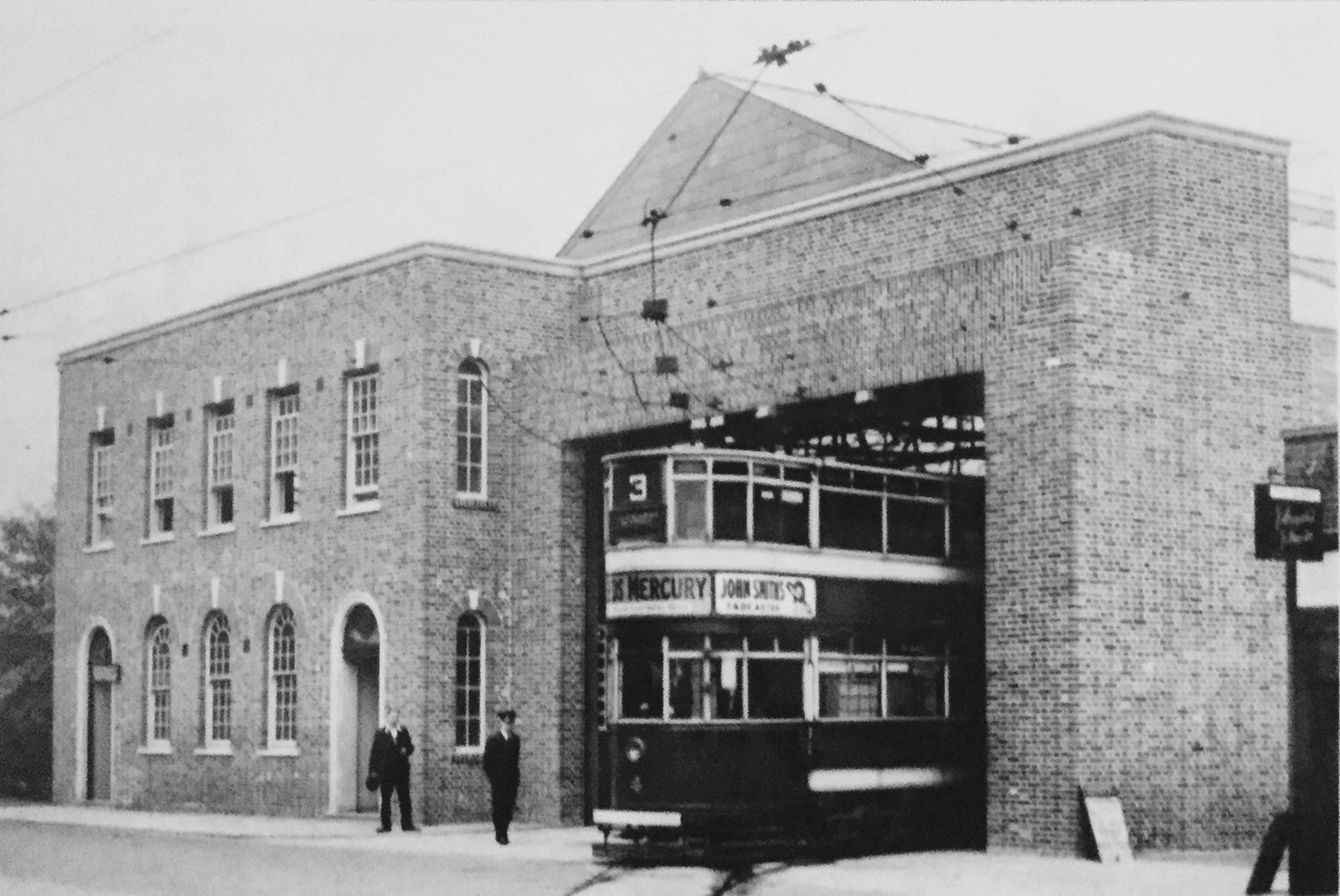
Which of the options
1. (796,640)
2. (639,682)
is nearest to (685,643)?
(639,682)

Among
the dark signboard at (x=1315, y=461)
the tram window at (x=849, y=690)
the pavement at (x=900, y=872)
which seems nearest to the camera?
the pavement at (x=900, y=872)

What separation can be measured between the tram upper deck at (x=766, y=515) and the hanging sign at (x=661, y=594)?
112 mm

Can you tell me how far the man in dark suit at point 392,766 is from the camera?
925 inches

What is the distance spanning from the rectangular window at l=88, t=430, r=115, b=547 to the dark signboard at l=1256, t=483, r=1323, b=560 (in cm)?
1993

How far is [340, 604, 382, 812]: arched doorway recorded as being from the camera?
26.1 m

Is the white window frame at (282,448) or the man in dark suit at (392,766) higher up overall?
the white window frame at (282,448)

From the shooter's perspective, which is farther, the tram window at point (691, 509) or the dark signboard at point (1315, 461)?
the tram window at point (691, 509)

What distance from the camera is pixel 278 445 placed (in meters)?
27.9

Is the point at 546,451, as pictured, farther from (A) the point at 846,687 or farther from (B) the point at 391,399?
(A) the point at 846,687

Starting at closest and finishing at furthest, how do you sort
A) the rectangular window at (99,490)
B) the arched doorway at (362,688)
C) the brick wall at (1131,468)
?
the brick wall at (1131,468) → the arched doorway at (362,688) → the rectangular window at (99,490)

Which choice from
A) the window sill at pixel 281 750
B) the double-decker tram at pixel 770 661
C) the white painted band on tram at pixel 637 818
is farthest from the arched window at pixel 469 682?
the white painted band on tram at pixel 637 818

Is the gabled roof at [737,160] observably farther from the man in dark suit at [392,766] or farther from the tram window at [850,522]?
the man in dark suit at [392,766]

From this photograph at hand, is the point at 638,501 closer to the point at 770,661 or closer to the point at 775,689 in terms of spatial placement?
the point at 770,661

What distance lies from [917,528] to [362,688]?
8668 millimetres
